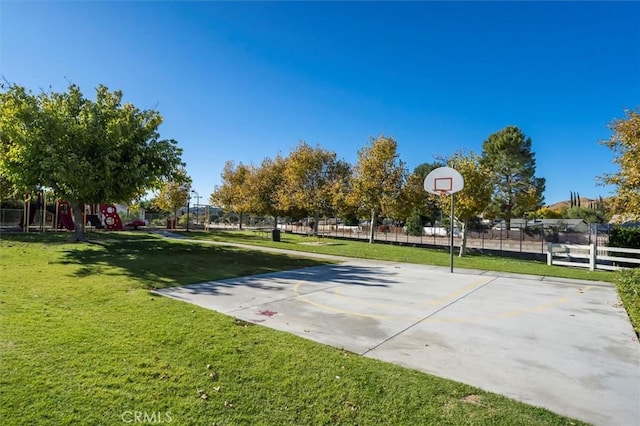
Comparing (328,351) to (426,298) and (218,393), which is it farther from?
(426,298)

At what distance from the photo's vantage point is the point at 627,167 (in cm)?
1068

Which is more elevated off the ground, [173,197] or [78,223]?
[173,197]

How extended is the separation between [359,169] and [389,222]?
31833 mm

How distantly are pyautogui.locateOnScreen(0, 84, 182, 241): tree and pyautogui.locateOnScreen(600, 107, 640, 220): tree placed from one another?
15.3 metres

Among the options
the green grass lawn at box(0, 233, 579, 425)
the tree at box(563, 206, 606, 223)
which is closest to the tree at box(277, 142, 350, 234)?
the green grass lawn at box(0, 233, 579, 425)

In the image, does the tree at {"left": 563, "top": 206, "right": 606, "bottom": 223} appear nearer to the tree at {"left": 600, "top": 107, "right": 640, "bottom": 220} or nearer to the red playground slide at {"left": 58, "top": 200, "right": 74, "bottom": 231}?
the tree at {"left": 600, "top": 107, "right": 640, "bottom": 220}

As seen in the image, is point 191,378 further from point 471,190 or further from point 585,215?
point 585,215

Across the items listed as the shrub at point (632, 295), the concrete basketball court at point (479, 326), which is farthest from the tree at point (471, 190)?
the shrub at point (632, 295)

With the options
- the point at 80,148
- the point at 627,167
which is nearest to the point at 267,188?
the point at 80,148

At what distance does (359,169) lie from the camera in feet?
85.1

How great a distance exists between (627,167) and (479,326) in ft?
30.2

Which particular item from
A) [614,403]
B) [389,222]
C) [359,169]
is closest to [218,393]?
[614,403]

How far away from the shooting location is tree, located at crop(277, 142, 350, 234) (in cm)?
3030

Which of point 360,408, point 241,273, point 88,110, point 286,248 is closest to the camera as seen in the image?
point 360,408
